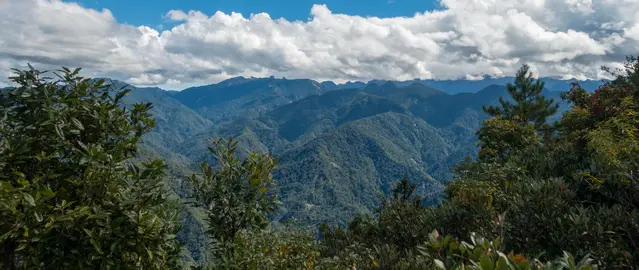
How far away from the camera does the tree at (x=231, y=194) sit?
5.28m

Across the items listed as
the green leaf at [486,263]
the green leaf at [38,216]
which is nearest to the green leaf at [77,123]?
the green leaf at [38,216]

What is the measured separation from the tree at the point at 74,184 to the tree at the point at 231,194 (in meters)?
0.77

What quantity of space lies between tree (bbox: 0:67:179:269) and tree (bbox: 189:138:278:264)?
0.77 meters

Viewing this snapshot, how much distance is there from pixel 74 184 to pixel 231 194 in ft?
6.44

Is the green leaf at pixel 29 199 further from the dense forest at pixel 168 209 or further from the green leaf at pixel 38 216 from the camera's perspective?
the green leaf at pixel 38 216

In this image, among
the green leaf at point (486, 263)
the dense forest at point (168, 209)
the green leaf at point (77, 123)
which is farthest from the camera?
the green leaf at point (77, 123)

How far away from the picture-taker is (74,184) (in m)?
4.23

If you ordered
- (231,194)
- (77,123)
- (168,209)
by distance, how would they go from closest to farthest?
(77,123)
(168,209)
(231,194)

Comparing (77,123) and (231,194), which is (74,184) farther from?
(231,194)

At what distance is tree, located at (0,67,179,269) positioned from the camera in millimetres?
3801

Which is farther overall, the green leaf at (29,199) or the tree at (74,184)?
the tree at (74,184)

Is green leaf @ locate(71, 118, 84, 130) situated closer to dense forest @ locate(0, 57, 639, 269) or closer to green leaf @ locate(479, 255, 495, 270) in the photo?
dense forest @ locate(0, 57, 639, 269)

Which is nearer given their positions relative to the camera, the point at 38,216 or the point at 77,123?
the point at 38,216

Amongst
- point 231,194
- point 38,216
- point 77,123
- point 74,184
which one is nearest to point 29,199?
point 38,216
